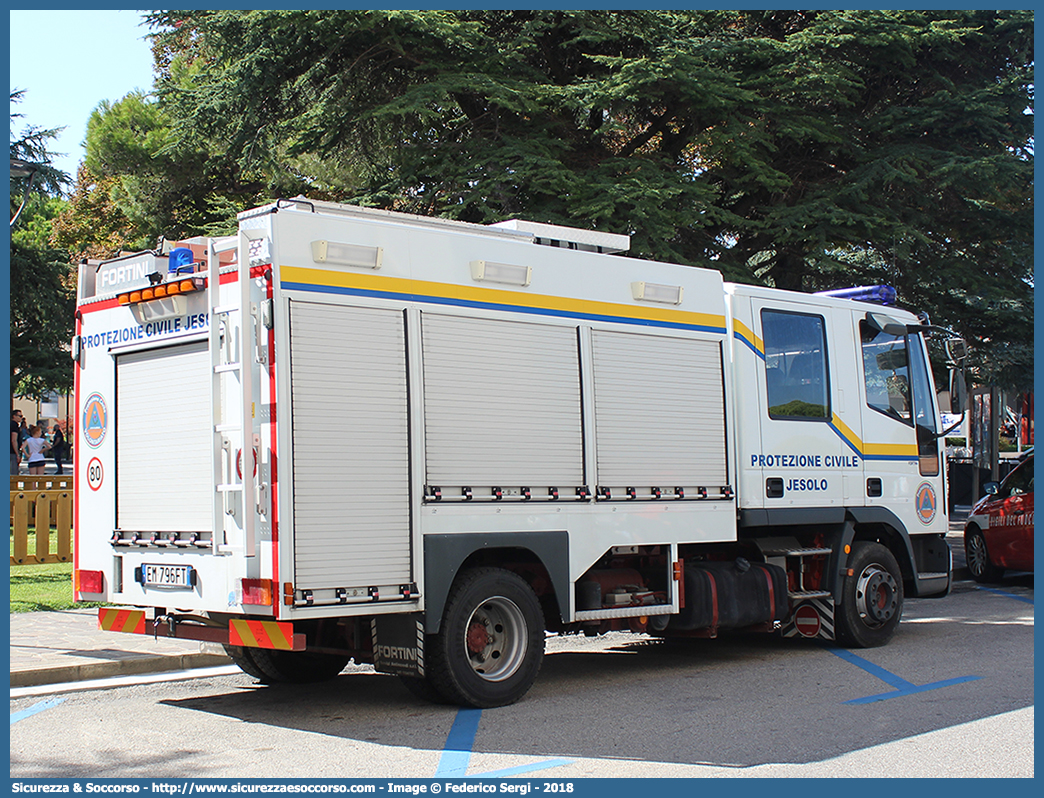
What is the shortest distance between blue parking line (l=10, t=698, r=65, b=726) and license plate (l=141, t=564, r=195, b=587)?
1.14 m

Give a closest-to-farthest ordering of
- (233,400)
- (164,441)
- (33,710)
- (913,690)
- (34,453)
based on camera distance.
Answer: (233,400), (164,441), (33,710), (913,690), (34,453)

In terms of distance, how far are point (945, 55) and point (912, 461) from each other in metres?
10.2

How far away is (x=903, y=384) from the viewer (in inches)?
430

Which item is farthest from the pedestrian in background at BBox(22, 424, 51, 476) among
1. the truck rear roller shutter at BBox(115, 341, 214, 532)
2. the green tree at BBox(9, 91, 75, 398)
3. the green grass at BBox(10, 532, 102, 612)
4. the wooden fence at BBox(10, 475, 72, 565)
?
the truck rear roller shutter at BBox(115, 341, 214, 532)

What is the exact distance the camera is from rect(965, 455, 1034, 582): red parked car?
15.1 m

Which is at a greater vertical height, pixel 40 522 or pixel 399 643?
pixel 40 522

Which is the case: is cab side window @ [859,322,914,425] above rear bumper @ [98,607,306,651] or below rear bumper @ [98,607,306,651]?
above

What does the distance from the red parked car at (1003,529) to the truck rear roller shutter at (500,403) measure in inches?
365

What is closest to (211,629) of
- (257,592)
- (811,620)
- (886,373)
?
(257,592)

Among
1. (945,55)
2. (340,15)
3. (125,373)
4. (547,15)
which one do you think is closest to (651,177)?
(547,15)

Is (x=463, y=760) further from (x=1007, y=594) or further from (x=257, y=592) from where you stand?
(x=1007, y=594)

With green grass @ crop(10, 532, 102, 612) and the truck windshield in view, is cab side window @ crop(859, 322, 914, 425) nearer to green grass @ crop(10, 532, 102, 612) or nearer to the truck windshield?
the truck windshield

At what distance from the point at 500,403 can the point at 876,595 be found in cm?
461

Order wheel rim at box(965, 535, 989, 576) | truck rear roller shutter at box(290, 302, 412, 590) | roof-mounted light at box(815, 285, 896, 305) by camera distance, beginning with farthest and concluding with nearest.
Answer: wheel rim at box(965, 535, 989, 576)
roof-mounted light at box(815, 285, 896, 305)
truck rear roller shutter at box(290, 302, 412, 590)
